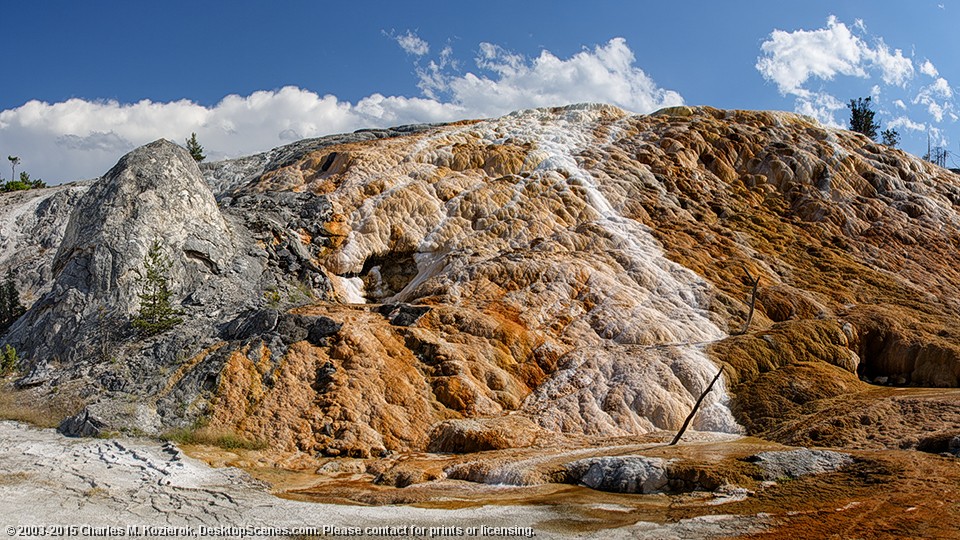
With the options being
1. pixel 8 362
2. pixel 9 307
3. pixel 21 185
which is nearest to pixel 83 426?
pixel 8 362

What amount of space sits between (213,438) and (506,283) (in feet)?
45.6

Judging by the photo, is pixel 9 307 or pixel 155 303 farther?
pixel 9 307

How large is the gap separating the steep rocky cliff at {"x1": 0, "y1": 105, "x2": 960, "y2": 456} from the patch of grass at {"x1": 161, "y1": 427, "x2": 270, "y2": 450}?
421mm

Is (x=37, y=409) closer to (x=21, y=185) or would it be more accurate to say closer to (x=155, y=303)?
(x=155, y=303)

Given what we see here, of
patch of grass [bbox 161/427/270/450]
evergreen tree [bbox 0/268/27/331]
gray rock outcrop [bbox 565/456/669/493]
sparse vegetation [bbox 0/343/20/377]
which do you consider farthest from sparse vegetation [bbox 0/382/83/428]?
gray rock outcrop [bbox 565/456/669/493]

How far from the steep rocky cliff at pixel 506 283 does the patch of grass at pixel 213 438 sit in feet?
1.38

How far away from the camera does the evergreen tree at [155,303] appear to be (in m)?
25.2

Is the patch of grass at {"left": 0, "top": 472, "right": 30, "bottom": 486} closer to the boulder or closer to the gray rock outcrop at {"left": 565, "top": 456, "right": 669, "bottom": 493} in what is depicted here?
the boulder

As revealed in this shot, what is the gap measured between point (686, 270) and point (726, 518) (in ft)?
66.0

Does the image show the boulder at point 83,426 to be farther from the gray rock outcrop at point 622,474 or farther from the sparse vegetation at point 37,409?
the gray rock outcrop at point 622,474

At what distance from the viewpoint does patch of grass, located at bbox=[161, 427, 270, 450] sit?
19891 millimetres

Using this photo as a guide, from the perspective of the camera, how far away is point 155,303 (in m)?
26.2

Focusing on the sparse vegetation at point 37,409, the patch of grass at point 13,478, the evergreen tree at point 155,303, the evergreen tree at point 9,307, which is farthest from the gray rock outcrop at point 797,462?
the evergreen tree at point 9,307

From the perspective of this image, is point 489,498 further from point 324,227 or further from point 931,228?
point 931,228
